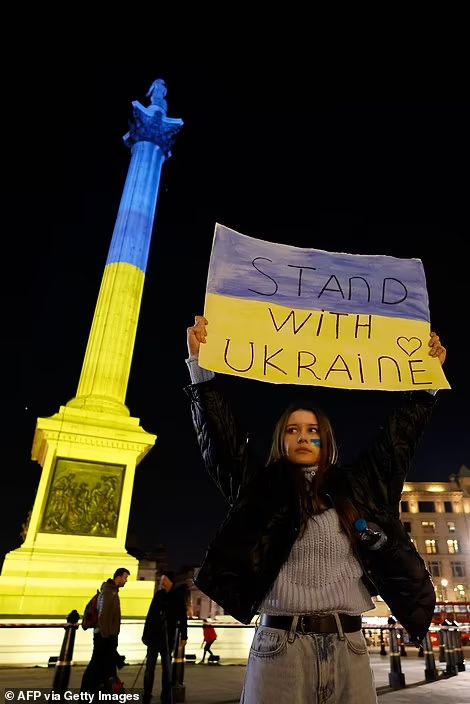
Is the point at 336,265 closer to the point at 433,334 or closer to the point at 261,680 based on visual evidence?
the point at 433,334

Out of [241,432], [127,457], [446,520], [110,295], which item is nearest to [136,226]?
[110,295]

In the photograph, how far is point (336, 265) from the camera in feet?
13.1

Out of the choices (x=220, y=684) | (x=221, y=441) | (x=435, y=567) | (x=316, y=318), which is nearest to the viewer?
(x=221, y=441)

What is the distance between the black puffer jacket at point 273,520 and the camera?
2211 mm

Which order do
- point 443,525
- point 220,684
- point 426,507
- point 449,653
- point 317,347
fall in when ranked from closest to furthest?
point 317,347 < point 220,684 < point 449,653 < point 443,525 < point 426,507

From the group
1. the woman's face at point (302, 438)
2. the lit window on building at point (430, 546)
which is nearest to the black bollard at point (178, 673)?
the woman's face at point (302, 438)

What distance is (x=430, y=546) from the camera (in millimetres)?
65812

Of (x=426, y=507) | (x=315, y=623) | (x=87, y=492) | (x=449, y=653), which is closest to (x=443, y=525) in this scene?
(x=426, y=507)

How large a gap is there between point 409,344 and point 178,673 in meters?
6.51

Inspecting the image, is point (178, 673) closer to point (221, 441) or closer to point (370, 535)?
point (221, 441)

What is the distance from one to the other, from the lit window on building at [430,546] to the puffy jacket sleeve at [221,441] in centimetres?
7298

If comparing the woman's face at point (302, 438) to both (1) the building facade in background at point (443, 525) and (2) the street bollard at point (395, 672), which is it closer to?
(2) the street bollard at point (395, 672)

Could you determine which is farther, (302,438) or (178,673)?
(178,673)

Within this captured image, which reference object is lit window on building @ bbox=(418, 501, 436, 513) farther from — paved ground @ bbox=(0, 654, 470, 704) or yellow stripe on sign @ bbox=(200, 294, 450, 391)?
yellow stripe on sign @ bbox=(200, 294, 450, 391)
